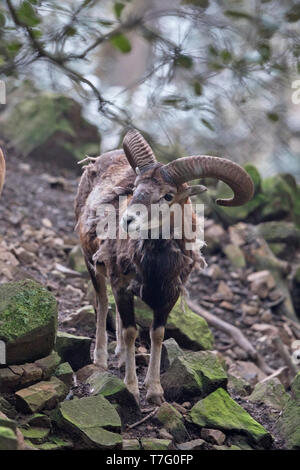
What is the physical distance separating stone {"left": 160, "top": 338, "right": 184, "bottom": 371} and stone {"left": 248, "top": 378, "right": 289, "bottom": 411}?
95cm

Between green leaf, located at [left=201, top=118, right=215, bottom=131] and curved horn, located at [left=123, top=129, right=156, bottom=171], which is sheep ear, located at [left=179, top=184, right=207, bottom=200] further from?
green leaf, located at [left=201, top=118, right=215, bottom=131]

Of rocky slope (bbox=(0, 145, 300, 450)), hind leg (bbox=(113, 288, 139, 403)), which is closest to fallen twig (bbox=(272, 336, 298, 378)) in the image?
rocky slope (bbox=(0, 145, 300, 450))

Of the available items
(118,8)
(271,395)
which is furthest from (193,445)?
(118,8)

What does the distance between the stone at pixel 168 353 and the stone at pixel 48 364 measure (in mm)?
1046

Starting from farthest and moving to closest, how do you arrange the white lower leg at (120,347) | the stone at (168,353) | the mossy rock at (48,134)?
the mossy rock at (48,134)
the white lower leg at (120,347)
the stone at (168,353)

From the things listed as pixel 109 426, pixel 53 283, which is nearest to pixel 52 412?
pixel 109 426

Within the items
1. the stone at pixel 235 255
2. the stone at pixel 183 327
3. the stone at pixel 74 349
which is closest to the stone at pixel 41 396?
the stone at pixel 74 349

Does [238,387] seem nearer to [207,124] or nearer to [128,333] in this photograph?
[128,333]

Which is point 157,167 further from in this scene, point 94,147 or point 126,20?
point 94,147

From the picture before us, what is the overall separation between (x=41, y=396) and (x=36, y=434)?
1.15ft

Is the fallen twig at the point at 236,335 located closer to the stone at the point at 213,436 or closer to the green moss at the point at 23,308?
the stone at the point at 213,436

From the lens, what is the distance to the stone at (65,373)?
15.9 feet

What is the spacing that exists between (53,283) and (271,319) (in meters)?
3.47

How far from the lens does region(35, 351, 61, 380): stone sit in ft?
15.2
